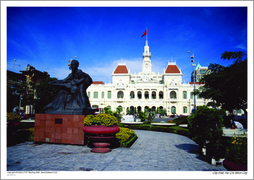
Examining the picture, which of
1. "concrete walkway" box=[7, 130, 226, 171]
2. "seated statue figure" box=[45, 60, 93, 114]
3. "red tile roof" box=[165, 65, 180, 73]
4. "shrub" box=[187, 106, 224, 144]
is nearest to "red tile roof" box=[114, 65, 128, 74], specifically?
"red tile roof" box=[165, 65, 180, 73]

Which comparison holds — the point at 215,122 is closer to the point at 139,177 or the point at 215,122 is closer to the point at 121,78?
the point at 139,177

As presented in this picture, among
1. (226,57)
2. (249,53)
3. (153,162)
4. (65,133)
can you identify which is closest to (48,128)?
(65,133)

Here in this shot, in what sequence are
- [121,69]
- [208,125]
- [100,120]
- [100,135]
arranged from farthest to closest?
[121,69] → [100,120] → [100,135] → [208,125]

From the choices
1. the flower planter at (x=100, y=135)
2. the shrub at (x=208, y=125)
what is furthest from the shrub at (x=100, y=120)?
the shrub at (x=208, y=125)

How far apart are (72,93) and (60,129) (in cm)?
176

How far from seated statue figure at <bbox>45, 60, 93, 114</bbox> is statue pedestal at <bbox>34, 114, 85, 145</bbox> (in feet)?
1.49

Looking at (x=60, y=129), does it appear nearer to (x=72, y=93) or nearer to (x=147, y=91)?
(x=72, y=93)

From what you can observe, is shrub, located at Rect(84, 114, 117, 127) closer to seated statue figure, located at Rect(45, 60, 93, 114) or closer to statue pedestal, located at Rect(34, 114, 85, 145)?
statue pedestal, located at Rect(34, 114, 85, 145)

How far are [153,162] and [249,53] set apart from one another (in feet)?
14.0

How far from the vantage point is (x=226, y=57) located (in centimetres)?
963

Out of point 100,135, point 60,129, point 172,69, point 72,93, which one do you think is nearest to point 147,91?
point 172,69

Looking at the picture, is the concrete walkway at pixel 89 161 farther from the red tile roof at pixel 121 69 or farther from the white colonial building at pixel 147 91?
the red tile roof at pixel 121 69

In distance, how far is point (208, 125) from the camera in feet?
18.0

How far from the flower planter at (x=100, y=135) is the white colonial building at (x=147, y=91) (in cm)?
4242
